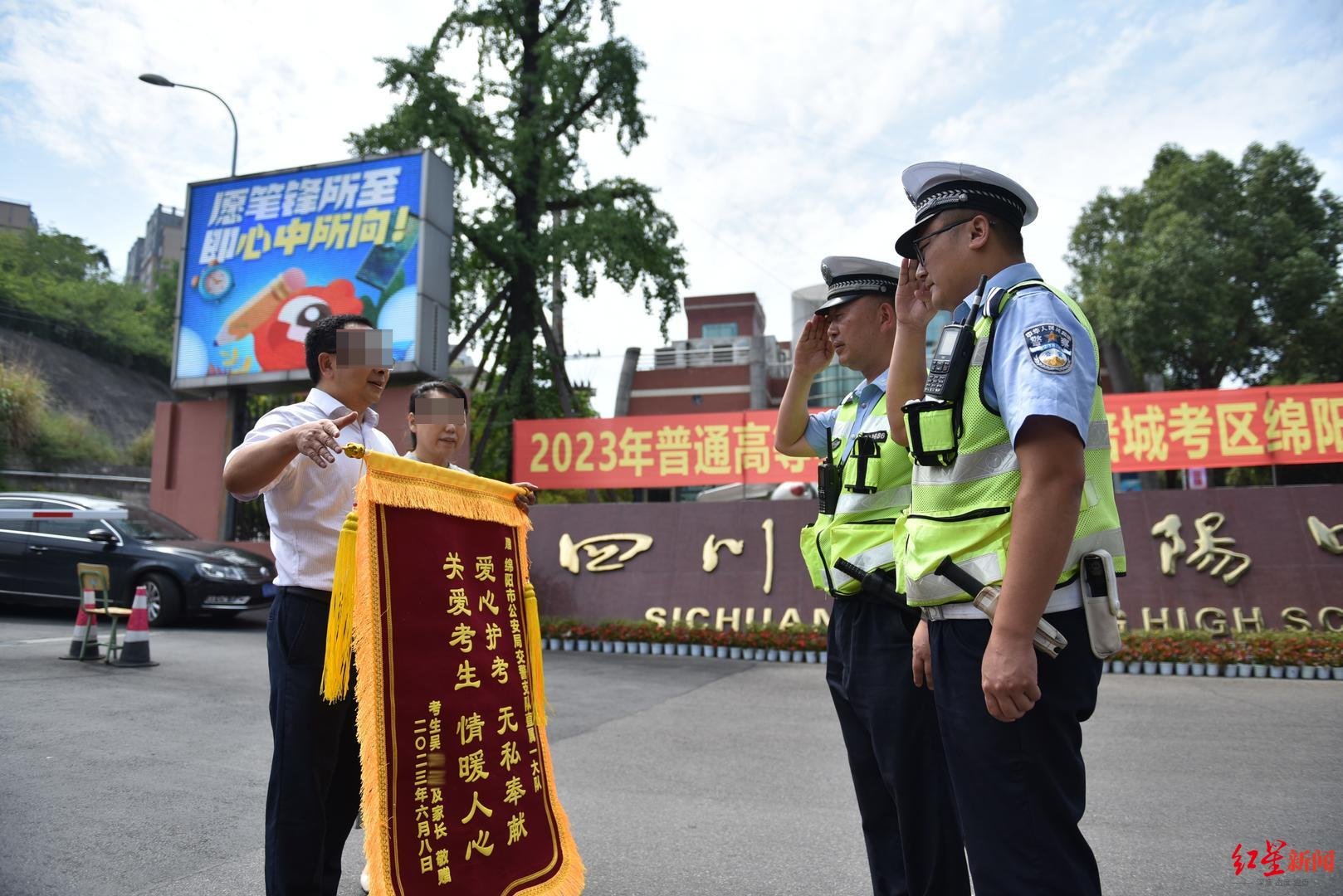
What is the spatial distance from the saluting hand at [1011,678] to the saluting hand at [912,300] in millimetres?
855

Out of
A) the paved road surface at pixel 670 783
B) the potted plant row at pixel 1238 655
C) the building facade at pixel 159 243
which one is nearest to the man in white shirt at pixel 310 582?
the paved road surface at pixel 670 783

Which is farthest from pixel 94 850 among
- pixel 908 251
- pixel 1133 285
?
pixel 1133 285

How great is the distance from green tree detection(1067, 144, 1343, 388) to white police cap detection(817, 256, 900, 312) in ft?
64.4

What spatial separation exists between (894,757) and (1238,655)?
7464 mm

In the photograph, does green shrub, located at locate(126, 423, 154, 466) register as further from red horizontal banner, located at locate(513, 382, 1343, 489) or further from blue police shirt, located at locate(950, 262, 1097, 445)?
blue police shirt, located at locate(950, 262, 1097, 445)

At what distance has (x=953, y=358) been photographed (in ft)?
5.59

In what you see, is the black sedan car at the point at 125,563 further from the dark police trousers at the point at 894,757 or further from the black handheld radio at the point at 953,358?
the black handheld radio at the point at 953,358

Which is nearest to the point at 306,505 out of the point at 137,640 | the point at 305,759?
the point at 305,759

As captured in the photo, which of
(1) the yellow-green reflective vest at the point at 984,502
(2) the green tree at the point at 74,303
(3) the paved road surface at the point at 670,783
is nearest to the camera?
(1) the yellow-green reflective vest at the point at 984,502

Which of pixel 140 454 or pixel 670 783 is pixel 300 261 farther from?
pixel 140 454

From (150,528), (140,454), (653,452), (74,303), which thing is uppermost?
(74,303)

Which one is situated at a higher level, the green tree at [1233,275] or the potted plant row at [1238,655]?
the green tree at [1233,275]

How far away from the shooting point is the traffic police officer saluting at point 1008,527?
1477 mm

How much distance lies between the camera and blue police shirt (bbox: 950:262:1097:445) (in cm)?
151
